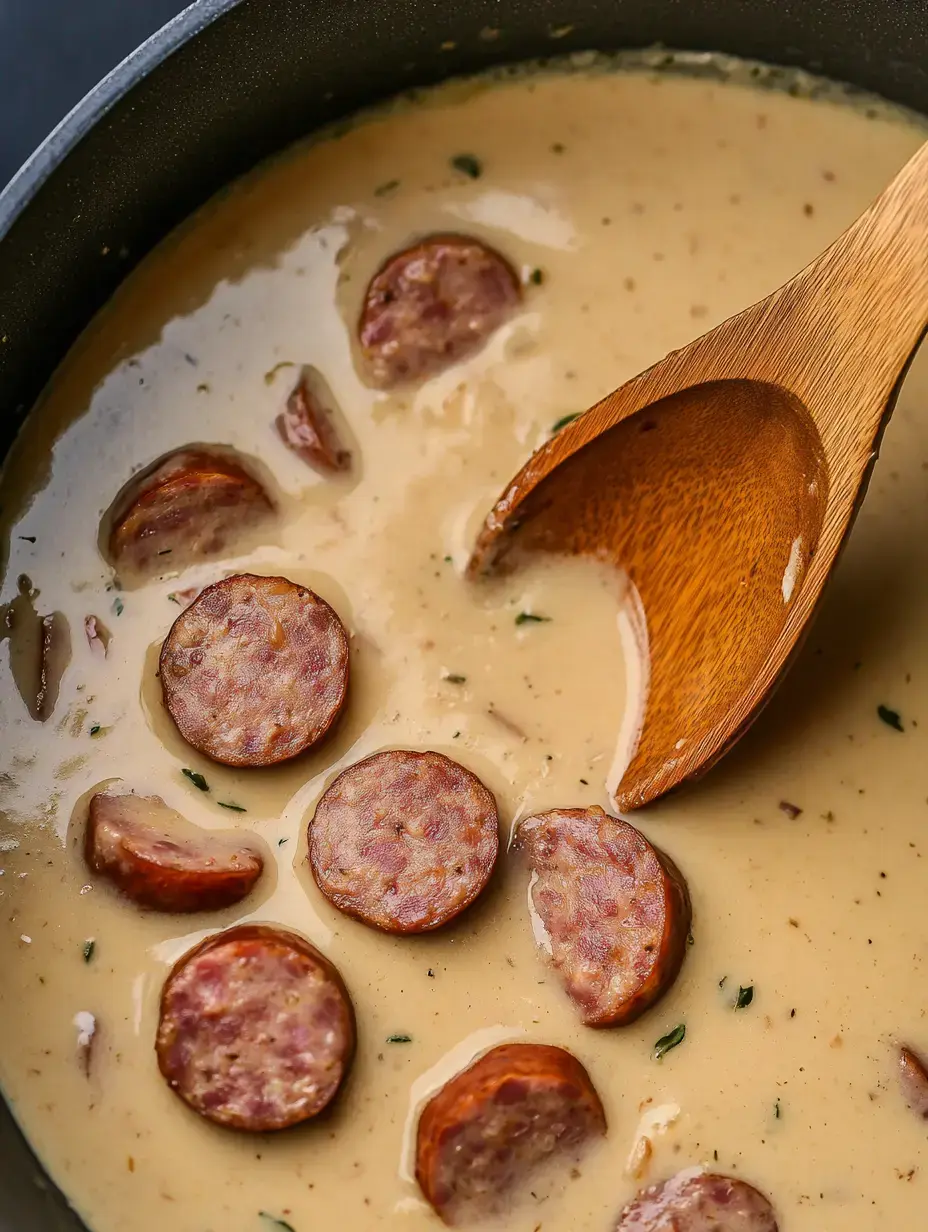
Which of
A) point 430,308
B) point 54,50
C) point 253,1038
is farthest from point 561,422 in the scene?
point 54,50

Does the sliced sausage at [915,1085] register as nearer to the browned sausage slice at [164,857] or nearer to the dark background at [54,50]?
the browned sausage slice at [164,857]

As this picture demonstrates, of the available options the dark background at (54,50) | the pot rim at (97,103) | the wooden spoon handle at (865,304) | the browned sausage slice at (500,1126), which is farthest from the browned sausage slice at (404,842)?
the dark background at (54,50)

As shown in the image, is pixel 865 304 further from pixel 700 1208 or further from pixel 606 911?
pixel 700 1208

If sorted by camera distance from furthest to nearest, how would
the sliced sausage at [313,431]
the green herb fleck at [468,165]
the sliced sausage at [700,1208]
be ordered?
the green herb fleck at [468,165] < the sliced sausage at [313,431] < the sliced sausage at [700,1208]

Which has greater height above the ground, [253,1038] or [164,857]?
[164,857]

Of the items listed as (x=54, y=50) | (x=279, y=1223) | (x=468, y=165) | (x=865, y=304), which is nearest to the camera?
(x=865, y=304)

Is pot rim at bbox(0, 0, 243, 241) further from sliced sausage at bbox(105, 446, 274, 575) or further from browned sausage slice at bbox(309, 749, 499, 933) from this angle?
browned sausage slice at bbox(309, 749, 499, 933)

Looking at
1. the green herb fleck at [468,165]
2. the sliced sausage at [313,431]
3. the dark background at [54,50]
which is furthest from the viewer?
the dark background at [54,50]
